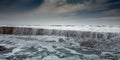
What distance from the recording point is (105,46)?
9461 mm

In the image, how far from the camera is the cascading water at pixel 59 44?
23.3ft

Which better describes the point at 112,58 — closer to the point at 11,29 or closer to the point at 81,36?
the point at 81,36

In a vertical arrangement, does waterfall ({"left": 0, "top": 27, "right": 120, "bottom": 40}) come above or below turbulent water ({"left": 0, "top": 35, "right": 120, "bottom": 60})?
above

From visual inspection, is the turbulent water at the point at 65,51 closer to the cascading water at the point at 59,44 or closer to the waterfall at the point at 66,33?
the cascading water at the point at 59,44

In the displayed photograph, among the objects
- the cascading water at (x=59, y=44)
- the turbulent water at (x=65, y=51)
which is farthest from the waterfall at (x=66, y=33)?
the turbulent water at (x=65, y=51)

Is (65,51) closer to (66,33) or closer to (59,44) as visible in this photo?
(59,44)

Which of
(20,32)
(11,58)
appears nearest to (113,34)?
(11,58)

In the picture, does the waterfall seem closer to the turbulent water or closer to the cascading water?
the cascading water

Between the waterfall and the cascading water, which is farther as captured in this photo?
the waterfall

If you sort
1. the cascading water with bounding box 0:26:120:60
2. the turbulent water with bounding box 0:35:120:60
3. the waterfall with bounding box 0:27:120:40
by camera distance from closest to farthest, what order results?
the turbulent water with bounding box 0:35:120:60 < the cascading water with bounding box 0:26:120:60 < the waterfall with bounding box 0:27:120:40

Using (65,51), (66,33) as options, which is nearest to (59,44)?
(65,51)

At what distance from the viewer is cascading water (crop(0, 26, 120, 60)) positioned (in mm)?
7109

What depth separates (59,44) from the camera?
427 inches

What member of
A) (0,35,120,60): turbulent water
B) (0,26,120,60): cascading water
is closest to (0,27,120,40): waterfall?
(0,26,120,60): cascading water
